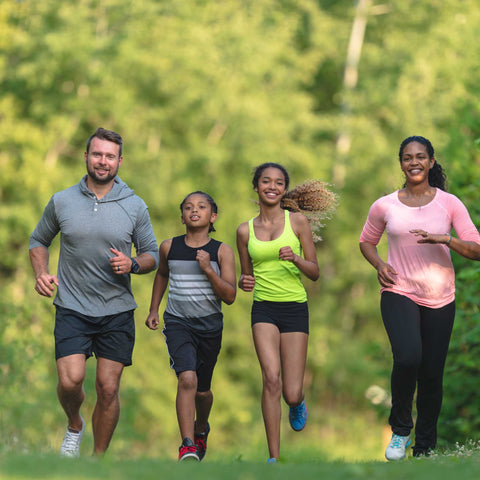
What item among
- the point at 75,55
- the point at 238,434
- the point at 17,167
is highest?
the point at 75,55

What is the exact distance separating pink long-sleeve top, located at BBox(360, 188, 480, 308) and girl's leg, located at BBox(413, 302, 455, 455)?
4.4 inches

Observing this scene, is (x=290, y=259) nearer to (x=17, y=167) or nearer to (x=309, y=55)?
(x=17, y=167)

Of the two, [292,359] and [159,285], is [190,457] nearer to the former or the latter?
[292,359]

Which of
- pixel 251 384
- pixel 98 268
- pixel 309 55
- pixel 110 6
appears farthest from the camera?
pixel 309 55

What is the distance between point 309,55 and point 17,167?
11059 mm

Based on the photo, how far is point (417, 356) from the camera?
290 inches

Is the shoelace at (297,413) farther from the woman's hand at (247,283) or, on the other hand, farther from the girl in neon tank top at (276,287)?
the woman's hand at (247,283)

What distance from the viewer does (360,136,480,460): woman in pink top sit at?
7.43m

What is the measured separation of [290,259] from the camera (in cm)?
765

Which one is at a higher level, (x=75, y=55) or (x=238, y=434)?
(x=75, y=55)

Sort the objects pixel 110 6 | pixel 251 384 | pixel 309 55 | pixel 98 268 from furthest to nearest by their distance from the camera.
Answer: pixel 309 55, pixel 251 384, pixel 110 6, pixel 98 268

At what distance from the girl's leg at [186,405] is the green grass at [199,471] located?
141 centimetres

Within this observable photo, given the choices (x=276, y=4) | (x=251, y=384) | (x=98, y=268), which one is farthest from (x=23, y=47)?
(x=98, y=268)

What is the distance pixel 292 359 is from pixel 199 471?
2480mm
